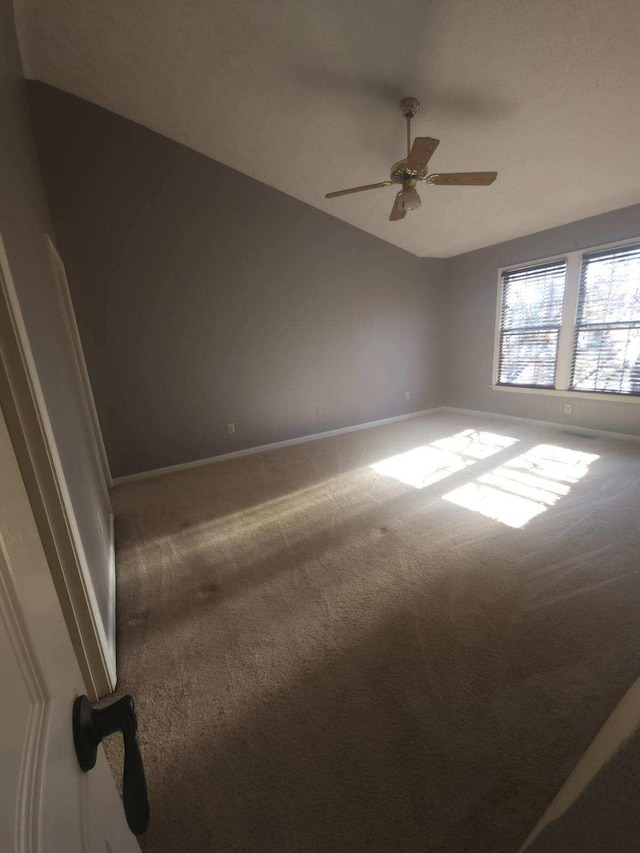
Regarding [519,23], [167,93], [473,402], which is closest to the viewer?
[519,23]

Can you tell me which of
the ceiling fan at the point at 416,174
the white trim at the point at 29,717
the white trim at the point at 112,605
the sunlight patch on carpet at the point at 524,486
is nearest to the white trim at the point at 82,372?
the white trim at the point at 112,605

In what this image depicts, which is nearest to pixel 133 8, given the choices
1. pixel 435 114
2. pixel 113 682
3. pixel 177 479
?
pixel 435 114

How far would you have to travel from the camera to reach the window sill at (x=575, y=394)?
367 cm

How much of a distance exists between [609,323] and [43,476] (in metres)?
4.98

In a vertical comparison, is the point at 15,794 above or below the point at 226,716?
above

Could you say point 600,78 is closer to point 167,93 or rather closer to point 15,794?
point 167,93

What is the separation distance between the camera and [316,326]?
4.21m

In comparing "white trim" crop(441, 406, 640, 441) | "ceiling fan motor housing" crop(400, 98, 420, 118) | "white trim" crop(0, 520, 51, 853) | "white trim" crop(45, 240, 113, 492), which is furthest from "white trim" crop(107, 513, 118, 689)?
"white trim" crop(441, 406, 640, 441)

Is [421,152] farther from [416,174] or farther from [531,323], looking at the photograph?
[531,323]

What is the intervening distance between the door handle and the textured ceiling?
3.12 metres

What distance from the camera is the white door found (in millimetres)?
243

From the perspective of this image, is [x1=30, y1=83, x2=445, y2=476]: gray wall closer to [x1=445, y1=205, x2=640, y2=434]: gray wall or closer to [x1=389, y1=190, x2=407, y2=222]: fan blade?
[x1=445, y1=205, x2=640, y2=434]: gray wall

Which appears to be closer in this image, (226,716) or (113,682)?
(226,716)

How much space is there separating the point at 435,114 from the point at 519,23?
70 cm
